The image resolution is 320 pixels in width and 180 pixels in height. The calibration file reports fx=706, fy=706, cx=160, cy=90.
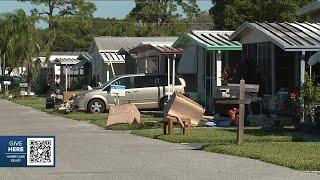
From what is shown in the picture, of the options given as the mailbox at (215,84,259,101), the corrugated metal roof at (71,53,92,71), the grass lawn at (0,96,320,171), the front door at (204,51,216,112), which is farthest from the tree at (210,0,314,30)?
the grass lawn at (0,96,320,171)

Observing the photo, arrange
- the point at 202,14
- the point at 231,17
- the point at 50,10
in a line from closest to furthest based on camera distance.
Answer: the point at 231,17
the point at 50,10
the point at 202,14

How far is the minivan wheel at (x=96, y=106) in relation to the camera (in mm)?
30219

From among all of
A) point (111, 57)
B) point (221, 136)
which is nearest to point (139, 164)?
point (221, 136)

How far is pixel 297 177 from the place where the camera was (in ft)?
36.6

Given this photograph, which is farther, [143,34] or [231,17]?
[143,34]

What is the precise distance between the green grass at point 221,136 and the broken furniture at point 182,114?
0.82 feet

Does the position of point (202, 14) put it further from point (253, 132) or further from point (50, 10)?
point (253, 132)

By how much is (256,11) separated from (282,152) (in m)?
45.5

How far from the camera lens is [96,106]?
99.3ft

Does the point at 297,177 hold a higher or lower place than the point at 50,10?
lower

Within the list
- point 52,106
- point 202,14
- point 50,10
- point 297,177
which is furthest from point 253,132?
point 202,14

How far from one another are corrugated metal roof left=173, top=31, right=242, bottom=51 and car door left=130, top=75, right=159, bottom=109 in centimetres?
222

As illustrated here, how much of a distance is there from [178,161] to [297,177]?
110 inches

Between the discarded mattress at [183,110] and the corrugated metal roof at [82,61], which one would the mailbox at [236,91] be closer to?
the discarded mattress at [183,110]
